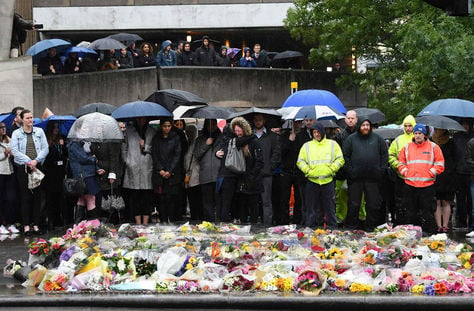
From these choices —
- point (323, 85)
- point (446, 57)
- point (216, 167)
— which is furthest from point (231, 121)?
point (323, 85)

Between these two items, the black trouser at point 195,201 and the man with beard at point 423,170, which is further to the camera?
the black trouser at point 195,201

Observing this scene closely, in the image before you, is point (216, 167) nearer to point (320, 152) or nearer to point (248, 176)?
point (248, 176)

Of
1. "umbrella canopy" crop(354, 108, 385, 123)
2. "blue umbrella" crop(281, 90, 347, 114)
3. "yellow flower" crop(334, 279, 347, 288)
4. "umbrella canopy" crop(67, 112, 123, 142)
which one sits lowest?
"yellow flower" crop(334, 279, 347, 288)

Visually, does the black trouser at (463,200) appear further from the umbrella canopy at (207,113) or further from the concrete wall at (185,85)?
the concrete wall at (185,85)

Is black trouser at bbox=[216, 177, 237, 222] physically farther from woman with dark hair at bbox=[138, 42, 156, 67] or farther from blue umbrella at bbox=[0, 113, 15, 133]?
woman with dark hair at bbox=[138, 42, 156, 67]

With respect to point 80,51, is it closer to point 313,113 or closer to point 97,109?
point 97,109

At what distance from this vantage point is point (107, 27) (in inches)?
1971

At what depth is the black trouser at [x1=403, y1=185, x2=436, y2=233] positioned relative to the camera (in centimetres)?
1766

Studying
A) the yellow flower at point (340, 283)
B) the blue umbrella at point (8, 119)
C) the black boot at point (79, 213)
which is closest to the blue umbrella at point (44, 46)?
the blue umbrella at point (8, 119)

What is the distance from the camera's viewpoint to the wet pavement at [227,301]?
1075 cm

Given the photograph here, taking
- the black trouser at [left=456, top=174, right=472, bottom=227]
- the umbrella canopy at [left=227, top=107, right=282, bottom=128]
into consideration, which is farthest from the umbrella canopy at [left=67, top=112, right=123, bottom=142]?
the black trouser at [left=456, top=174, right=472, bottom=227]

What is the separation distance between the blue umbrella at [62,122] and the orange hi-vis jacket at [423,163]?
5.84 metres

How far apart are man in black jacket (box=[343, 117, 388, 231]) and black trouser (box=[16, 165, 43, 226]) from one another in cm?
471

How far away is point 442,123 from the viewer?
747 inches
